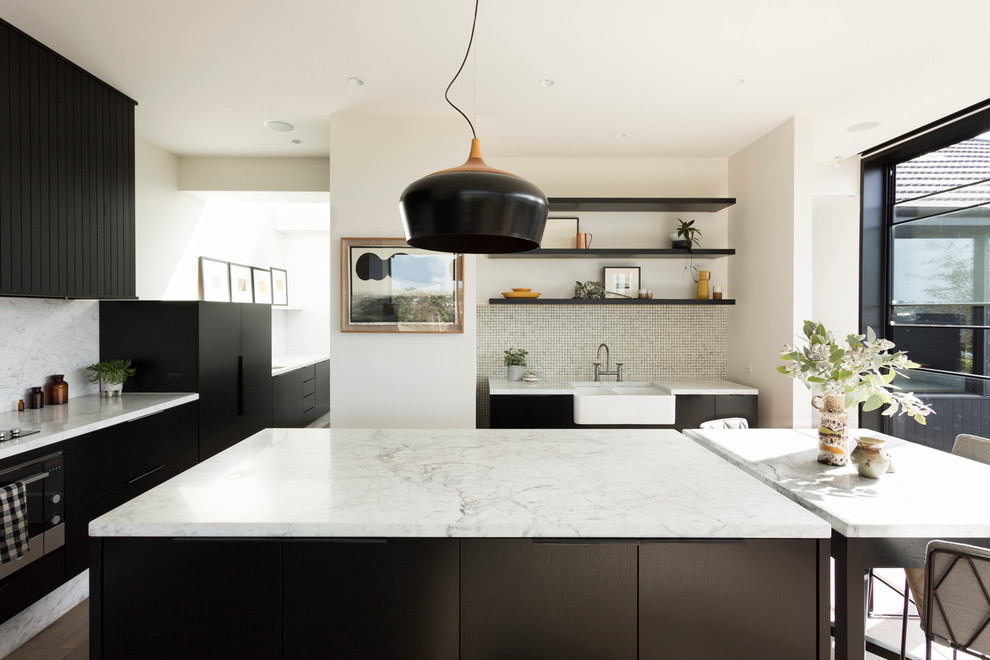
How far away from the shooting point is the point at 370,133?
3480mm

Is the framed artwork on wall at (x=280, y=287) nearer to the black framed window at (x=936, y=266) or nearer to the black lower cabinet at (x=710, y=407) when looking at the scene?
the black lower cabinet at (x=710, y=407)

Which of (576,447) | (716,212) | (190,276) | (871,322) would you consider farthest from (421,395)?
(871,322)

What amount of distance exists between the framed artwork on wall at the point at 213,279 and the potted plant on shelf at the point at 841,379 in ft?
15.7

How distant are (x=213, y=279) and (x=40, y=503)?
2966 millimetres

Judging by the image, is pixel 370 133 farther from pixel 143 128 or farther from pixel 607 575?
pixel 607 575

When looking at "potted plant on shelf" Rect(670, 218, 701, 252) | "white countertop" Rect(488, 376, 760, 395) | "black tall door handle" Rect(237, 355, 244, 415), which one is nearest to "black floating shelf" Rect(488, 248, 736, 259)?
"potted plant on shelf" Rect(670, 218, 701, 252)

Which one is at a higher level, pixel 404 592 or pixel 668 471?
pixel 668 471

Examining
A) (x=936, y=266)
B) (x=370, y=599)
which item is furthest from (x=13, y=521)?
(x=936, y=266)

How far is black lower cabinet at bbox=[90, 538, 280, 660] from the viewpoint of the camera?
1307 millimetres

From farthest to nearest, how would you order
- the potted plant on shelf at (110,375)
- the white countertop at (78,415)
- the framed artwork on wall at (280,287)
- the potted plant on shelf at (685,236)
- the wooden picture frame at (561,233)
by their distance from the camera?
1. the framed artwork on wall at (280,287)
2. the wooden picture frame at (561,233)
3. the potted plant on shelf at (685,236)
4. the potted plant on shelf at (110,375)
5. the white countertop at (78,415)

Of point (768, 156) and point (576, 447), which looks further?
point (768, 156)

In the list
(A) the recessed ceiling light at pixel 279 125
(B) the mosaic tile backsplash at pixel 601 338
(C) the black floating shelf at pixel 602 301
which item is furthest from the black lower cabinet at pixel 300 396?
(C) the black floating shelf at pixel 602 301

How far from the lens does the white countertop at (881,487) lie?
134 centimetres

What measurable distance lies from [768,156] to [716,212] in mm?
728
